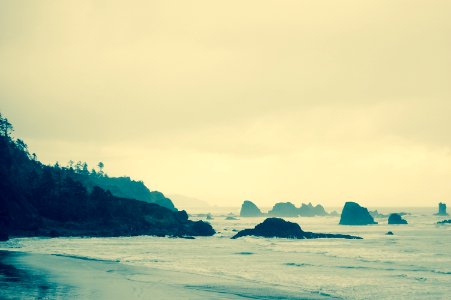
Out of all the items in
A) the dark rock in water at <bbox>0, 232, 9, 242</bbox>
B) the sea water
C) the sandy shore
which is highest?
the dark rock in water at <bbox>0, 232, 9, 242</bbox>

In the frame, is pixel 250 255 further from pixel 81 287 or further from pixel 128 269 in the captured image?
pixel 81 287

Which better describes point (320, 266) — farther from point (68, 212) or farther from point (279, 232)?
point (68, 212)

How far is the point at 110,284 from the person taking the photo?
38.0 metres

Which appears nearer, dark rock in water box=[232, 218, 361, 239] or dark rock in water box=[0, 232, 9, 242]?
dark rock in water box=[0, 232, 9, 242]

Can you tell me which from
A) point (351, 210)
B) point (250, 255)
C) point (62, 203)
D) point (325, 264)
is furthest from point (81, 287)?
point (351, 210)

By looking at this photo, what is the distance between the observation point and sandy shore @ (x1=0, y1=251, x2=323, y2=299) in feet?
109

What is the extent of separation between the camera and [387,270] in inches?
2050

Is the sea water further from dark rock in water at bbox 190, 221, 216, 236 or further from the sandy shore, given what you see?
dark rock in water at bbox 190, 221, 216, 236

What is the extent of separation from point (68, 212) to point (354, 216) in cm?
11016

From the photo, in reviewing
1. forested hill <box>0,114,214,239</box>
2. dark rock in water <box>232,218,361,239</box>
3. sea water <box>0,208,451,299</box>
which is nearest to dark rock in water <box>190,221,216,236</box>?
forested hill <box>0,114,214,239</box>

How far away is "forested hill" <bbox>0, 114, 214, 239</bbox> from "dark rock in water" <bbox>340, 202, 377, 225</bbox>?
8147 centimetres

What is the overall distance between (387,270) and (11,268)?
115 feet

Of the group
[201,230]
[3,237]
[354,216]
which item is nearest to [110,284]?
[3,237]

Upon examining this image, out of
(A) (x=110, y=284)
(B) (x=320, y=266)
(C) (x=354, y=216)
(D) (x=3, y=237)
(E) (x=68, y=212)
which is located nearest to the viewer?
(A) (x=110, y=284)
